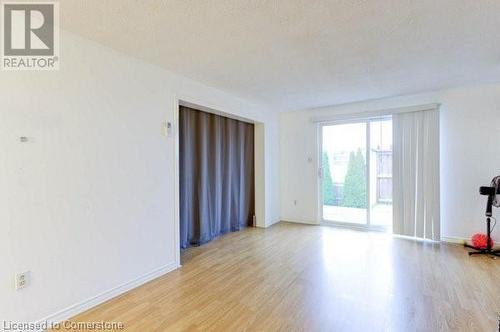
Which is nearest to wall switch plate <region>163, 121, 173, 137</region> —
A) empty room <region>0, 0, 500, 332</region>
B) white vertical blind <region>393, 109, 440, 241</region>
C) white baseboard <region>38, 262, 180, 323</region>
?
empty room <region>0, 0, 500, 332</region>

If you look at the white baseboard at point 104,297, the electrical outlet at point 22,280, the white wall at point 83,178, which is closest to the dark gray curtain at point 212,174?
the white wall at point 83,178

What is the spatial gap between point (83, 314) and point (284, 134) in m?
4.31

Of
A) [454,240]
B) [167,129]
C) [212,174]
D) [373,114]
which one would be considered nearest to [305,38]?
[167,129]

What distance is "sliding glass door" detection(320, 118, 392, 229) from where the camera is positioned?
173 inches

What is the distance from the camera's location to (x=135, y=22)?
1938mm

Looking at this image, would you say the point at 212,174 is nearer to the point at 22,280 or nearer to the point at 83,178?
the point at 83,178

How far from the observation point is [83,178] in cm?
219

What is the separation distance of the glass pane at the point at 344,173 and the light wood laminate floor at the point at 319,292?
3.67 ft

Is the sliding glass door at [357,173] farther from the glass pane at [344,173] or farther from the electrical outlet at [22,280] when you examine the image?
the electrical outlet at [22,280]

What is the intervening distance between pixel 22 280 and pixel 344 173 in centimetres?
456

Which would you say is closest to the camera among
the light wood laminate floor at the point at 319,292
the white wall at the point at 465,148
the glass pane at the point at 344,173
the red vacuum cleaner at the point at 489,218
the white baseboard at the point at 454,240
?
the light wood laminate floor at the point at 319,292

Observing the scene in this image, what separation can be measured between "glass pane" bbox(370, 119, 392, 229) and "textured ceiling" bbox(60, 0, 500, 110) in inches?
44.5

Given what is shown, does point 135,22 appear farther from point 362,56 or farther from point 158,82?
point 362,56

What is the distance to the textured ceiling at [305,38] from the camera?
5.80ft
